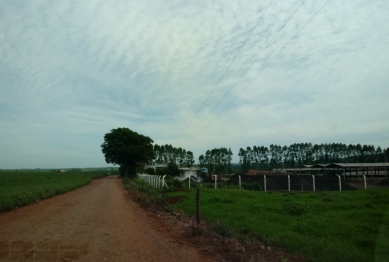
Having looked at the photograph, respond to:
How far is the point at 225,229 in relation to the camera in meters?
10.2

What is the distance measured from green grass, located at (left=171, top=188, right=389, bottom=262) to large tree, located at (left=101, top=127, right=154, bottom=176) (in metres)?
55.2

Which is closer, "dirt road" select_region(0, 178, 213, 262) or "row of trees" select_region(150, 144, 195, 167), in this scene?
"dirt road" select_region(0, 178, 213, 262)

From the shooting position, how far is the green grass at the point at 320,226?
7715 millimetres

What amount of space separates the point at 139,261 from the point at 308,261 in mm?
3756

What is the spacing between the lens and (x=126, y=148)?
68.2 metres

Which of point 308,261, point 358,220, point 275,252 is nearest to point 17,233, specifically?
point 275,252

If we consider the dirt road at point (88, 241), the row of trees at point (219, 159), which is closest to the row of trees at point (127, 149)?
the row of trees at point (219, 159)

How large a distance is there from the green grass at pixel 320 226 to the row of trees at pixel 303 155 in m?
73.8

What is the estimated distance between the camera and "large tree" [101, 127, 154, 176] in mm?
69062

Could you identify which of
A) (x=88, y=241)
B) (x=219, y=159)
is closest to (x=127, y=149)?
(x=219, y=159)

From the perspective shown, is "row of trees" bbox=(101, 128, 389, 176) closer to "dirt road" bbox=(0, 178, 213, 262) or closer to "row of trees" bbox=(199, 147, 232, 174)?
"row of trees" bbox=(199, 147, 232, 174)

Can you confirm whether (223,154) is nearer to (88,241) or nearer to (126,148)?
(126,148)

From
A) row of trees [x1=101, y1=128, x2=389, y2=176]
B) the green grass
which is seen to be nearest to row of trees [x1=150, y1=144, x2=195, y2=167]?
row of trees [x1=101, y1=128, x2=389, y2=176]

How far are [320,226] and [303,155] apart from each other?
86857 mm
